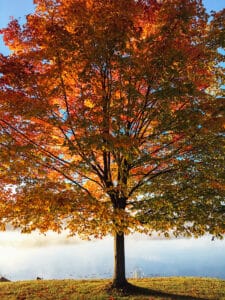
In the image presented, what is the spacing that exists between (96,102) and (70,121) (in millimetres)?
1596

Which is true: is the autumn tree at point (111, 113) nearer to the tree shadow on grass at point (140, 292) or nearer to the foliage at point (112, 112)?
the foliage at point (112, 112)

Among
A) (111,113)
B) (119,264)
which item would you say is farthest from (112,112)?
(119,264)

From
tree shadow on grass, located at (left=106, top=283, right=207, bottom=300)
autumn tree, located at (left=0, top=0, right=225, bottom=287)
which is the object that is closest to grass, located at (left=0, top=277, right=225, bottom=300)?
tree shadow on grass, located at (left=106, top=283, right=207, bottom=300)

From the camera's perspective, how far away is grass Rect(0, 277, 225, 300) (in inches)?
664

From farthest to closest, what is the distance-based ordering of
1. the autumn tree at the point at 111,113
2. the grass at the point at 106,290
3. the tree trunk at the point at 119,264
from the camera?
the tree trunk at the point at 119,264 → the grass at the point at 106,290 → the autumn tree at the point at 111,113

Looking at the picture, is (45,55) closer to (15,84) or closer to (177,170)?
(15,84)

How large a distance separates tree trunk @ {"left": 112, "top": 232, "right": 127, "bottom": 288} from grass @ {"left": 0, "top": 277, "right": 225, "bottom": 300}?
1.80ft

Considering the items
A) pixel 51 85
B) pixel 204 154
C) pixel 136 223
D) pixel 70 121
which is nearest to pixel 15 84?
pixel 51 85

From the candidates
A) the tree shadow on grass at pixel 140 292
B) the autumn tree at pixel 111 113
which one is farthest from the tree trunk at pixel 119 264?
the autumn tree at pixel 111 113

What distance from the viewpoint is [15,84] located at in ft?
50.1

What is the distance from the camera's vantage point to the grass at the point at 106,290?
55.3ft

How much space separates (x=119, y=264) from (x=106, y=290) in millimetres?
1384

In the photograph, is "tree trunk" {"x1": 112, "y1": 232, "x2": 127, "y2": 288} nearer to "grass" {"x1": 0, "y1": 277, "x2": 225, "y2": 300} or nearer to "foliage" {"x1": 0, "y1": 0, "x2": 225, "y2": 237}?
"grass" {"x1": 0, "y1": 277, "x2": 225, "y2": 300}

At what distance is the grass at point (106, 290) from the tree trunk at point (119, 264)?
55 cm
